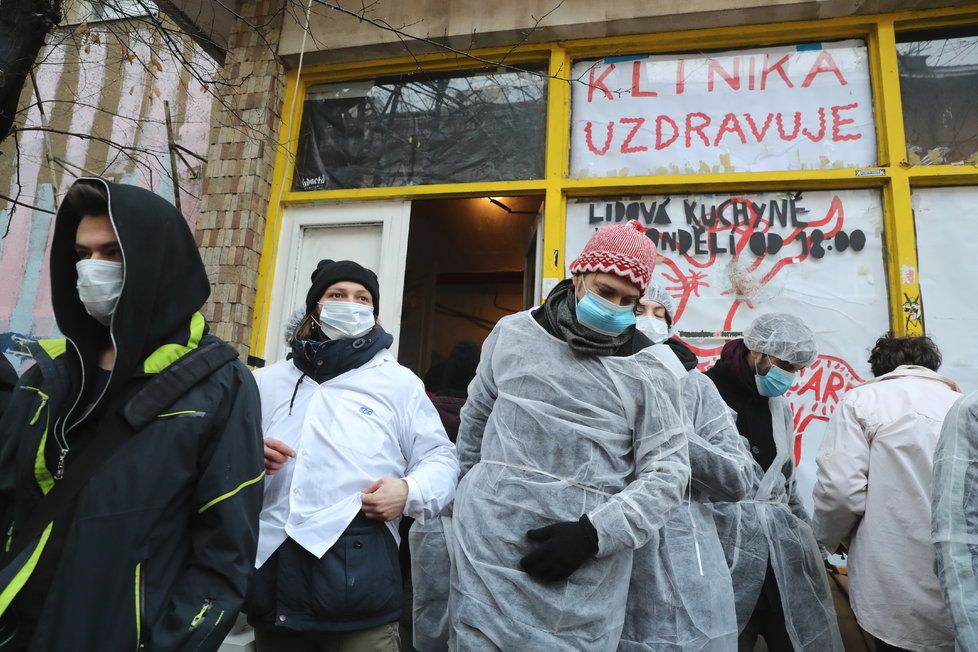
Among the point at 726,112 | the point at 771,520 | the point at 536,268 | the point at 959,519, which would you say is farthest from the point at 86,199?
the point at 726,112

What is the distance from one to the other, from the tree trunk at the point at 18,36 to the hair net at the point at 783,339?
3332 mm

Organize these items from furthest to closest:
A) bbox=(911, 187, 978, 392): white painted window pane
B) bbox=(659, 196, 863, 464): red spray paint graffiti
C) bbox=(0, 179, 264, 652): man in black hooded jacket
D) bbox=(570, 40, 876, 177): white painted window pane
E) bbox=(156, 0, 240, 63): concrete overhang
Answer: bbox=(156, 0, 240, 63): concrete overhang → bbox=(570, 40, 876, 177): white painted window pane → bbox=(659, 196, 863, 464): red spray paint graffiti → bbox=(911, 187, 978, 392): white painted window pane → bbox=(0, 179, 264, 652): man in black hooded jacket

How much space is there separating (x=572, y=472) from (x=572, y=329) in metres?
0.44

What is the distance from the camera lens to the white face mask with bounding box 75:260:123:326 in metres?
1.49

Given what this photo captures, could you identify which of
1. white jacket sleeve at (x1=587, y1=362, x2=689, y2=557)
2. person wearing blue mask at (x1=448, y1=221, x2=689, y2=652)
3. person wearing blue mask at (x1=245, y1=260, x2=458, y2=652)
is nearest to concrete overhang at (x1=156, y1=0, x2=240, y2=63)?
person wearing blue mask at (x1=245, y1=260, x2=458, y2=652)

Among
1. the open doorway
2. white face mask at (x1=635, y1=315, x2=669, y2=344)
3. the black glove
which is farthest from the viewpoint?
the open doorway

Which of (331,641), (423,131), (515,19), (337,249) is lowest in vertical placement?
(331,641)

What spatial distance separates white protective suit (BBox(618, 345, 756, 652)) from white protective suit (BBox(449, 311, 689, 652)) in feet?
0.61

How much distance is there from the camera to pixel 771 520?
8.91ft

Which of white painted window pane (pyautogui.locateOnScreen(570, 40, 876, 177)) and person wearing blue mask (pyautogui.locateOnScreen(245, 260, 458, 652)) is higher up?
white painted window pane (pyautogui.locateOnScreen(570, 40, 876, 177))

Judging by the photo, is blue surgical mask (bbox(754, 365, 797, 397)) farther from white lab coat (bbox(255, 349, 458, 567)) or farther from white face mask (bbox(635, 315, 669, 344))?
white lab coat (bbox(255, 349, 458, 567))

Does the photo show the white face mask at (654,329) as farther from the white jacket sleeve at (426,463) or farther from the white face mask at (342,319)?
the white face mask at (342,319)

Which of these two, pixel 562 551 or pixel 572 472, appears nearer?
pixel 562 551

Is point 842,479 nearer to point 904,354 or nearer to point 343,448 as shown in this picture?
point 904,354
